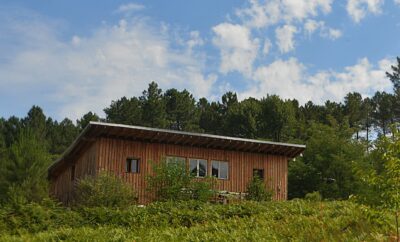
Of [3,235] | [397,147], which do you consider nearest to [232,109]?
[3,235]

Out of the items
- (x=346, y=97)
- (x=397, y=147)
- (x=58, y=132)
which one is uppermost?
(x=346, y=97)

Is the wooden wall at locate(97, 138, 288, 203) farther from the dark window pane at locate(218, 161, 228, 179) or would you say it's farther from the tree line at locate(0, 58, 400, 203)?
the tree line at locate(0, 58, 400, 203)

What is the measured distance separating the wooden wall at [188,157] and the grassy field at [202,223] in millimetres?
6674

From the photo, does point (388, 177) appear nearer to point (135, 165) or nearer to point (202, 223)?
point (202, 223)

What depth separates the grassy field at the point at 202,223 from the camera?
36.6 feet

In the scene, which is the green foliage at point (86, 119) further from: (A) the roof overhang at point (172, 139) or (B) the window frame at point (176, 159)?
(B) the window frame at point (176, 159)

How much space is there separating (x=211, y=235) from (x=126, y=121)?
47499 millimetres

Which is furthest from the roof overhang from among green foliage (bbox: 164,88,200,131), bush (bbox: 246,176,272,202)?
green foliage (bbox: 164,88,200,131)

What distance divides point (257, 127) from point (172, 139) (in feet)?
100

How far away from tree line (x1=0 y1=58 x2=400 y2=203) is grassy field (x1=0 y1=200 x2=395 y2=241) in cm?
2371

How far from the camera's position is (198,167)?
27734 millimetres

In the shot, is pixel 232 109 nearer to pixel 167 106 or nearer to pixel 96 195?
pixel 167 106

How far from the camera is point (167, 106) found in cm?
6538

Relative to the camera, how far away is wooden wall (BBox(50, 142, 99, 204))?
26.9m
